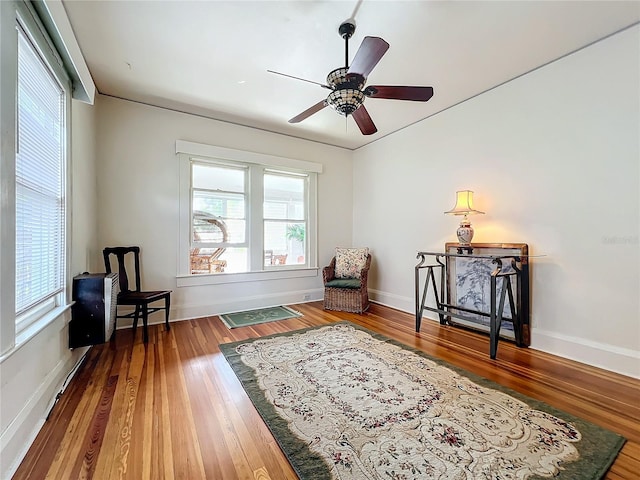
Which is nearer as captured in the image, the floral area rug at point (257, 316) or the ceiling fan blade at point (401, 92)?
the ceiling fan blade at point (401, 92)

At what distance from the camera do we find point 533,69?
279 cm

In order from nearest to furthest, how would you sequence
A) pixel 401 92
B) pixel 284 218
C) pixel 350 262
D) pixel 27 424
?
pixel 27 424
pixel 401 92
pixel 350 262
pixel 284 218

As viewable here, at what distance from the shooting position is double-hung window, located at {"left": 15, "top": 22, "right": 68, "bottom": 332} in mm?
1645

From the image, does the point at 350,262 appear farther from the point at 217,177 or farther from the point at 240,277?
the point at 217,177

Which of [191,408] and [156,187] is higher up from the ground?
[156,187]

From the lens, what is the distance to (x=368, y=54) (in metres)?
1.71

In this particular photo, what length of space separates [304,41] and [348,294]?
125 inches

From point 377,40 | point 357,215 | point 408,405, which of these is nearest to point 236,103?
point 377,40

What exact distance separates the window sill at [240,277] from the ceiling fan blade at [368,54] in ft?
10.5

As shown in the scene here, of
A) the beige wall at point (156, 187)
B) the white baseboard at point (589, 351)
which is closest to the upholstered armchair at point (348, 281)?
the beige wall at point (156, 187)

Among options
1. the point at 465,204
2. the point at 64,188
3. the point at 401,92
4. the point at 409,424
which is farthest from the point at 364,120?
the point at 64,188

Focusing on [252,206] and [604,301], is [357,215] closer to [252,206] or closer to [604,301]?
[252,206]

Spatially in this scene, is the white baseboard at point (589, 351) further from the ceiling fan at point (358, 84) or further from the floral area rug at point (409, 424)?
the ceiling fan at point (358, 84)

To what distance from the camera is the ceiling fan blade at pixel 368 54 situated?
1618mm
